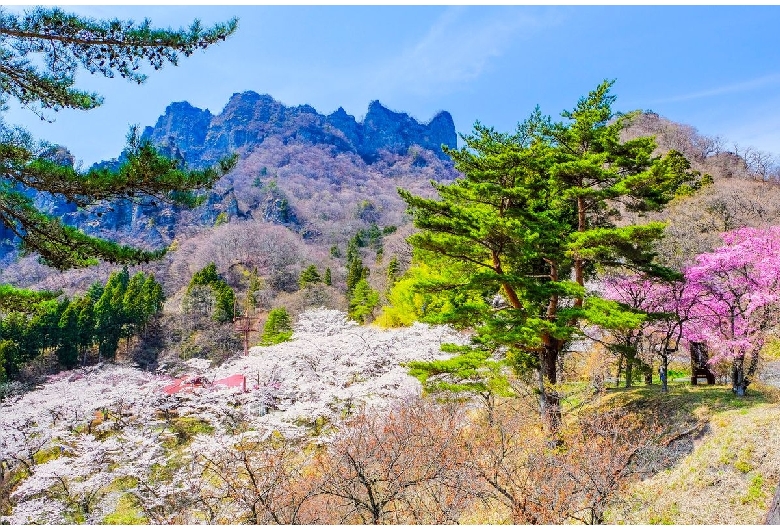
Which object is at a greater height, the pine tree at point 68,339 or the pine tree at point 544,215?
the pine tree at point 544,215

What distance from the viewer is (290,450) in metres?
9.61

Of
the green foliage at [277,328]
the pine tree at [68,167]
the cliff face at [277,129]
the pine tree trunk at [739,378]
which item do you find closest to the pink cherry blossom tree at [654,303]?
the pine tree trunk at [739,378]

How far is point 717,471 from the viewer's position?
7.04 m

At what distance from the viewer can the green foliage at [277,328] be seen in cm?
2128

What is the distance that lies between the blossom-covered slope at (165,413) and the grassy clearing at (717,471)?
5690 millimetres

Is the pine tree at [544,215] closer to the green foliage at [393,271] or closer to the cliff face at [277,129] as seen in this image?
the green foliage at [393,271]

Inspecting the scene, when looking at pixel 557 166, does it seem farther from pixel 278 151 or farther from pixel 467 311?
pixel 278 151

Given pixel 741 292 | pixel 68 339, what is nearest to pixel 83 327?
pixel 68 339

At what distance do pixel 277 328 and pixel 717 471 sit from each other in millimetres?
19348

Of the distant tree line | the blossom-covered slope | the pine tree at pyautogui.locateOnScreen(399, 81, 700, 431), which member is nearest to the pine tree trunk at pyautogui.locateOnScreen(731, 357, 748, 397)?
the pine tree at pyautogui.locateOnScreen(399, 81, 700, 431)

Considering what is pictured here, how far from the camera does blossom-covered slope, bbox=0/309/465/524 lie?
997cm

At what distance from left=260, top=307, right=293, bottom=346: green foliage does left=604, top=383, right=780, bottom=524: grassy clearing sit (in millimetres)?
15805

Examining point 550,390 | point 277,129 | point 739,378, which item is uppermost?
point 277,129

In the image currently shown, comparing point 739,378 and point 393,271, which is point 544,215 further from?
point 393,271
